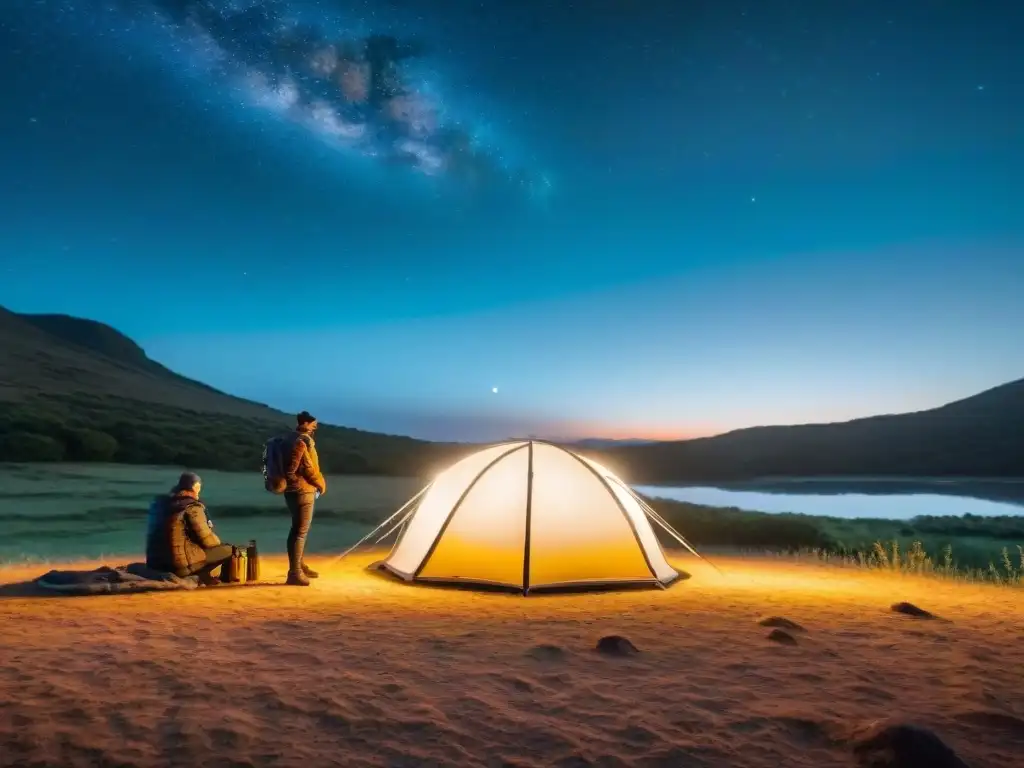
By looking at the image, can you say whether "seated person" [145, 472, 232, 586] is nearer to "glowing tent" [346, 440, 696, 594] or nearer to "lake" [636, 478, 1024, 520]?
"glowing tent" [346, 440, 696, 594]

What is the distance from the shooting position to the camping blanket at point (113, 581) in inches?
423

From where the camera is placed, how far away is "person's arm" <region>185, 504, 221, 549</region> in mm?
11398

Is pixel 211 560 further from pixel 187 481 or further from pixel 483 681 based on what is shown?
pixel 483 681

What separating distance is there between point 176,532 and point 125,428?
55287mm

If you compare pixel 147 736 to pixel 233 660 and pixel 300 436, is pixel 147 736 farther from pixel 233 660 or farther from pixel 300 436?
pixel 300 436

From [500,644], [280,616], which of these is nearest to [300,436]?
[280,616]

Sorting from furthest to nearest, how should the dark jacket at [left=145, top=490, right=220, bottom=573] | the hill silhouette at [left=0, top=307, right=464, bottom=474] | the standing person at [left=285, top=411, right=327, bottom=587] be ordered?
the hill silhouette at [left=0, top=307, right=464, bottom=474] → the standing person at [left=285, top=411, right=327, bottom=587] → the dark jacket at [left=145, top=490, right=220, bottom=573]

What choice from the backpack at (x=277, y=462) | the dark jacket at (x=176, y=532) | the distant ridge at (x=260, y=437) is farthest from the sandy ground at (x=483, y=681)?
the distant ridge at (x=260, y=437)

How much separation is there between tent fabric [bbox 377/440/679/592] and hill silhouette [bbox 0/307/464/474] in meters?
47.9

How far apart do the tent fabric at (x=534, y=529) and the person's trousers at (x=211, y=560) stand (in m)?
2.85

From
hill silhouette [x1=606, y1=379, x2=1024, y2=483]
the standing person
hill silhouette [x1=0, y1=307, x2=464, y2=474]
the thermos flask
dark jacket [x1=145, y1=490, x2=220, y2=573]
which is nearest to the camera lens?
dark jacket [x1=145, y1=490, x2=220, y2=573]

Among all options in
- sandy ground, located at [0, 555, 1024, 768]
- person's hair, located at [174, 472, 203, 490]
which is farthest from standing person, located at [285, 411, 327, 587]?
person's hair, located at [174, 472, 203, 490]

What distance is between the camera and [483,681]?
683cm

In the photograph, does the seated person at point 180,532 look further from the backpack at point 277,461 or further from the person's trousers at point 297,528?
the person's trousers at point 297,528
